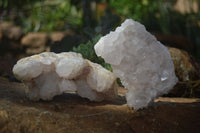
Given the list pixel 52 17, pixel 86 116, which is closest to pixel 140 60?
pixel 86 116

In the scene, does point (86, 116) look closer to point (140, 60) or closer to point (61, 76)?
point (61, 76)

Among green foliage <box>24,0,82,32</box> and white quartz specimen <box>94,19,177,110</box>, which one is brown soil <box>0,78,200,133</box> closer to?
white quartz specimen <box>94,19,177,110</box>

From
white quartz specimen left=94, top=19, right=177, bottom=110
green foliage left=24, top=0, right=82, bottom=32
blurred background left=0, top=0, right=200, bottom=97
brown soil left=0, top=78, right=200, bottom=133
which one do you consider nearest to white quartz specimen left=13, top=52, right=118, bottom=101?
brown soil left=0, top=78, right=200, bottom=133

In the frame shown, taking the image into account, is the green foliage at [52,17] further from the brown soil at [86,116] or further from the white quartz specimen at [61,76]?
the brown soil at [86,116]

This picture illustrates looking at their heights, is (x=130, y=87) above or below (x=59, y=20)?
below

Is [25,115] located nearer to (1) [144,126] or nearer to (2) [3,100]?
(2) [3,100]

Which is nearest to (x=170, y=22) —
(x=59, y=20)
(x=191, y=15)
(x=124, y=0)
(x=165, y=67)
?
(x=191, y=15)
